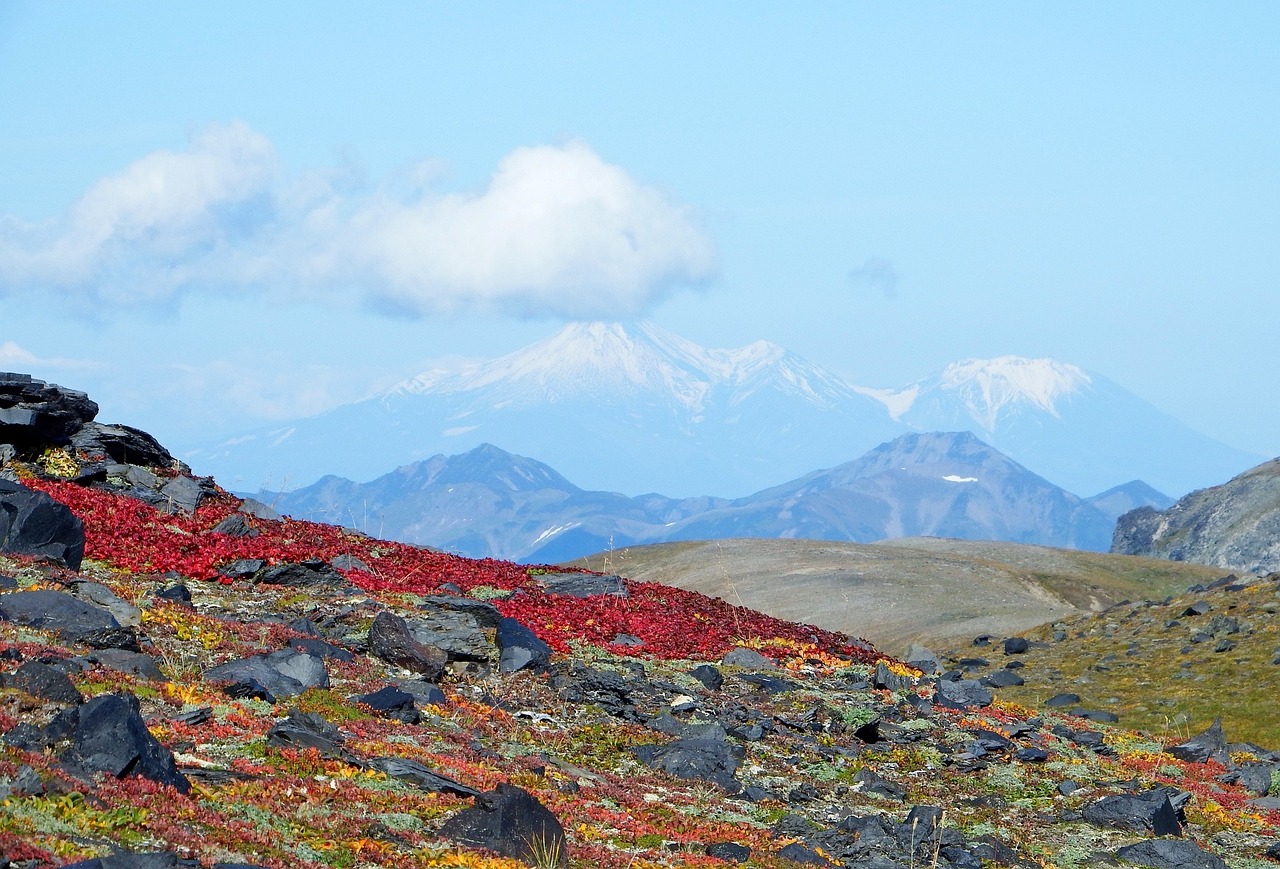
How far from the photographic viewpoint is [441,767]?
53.2 ft

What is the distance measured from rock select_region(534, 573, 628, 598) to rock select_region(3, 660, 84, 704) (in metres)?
21.7

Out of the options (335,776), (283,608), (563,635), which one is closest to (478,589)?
(563,635)

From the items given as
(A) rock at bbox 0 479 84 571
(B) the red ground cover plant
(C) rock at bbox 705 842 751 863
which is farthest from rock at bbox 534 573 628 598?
(C) rock at bbox 705 842 751 863

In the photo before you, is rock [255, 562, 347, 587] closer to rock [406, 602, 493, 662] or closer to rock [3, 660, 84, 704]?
rock [406, 602, 493, 662]

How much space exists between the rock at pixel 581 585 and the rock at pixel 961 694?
10.3 metres

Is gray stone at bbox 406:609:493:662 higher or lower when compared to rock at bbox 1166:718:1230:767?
higher

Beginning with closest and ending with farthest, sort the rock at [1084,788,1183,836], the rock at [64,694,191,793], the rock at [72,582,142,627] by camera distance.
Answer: the rock at [64,694,191,793] < the rock at [1084,788,1183,836] < the rock at [72,582,142,627]

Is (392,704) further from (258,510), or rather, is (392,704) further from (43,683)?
(258,510)

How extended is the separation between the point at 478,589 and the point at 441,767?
18.3 m

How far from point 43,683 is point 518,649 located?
11.9 metres

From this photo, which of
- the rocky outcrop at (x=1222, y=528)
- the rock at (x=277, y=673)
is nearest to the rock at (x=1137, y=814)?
the rock at (x=277, y=673)

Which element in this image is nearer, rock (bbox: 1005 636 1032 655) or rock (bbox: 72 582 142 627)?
rock (bbox: 72 582 142 627)

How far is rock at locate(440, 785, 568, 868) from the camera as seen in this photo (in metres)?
12.7

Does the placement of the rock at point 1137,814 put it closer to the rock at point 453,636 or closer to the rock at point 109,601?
the rock at point 453,636
